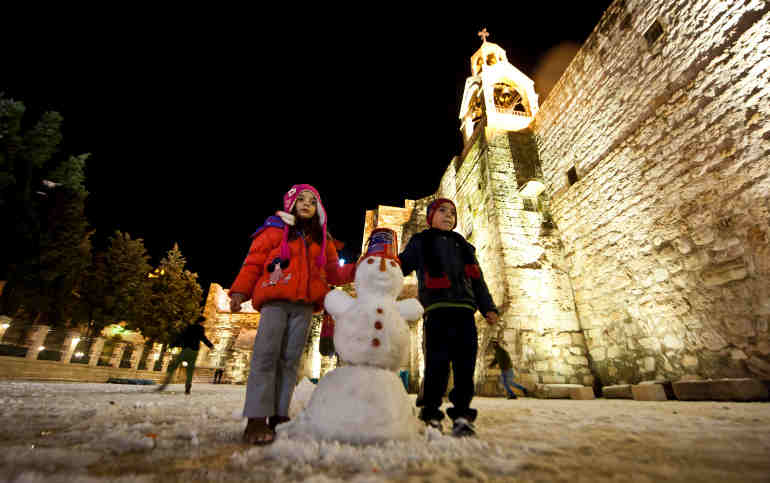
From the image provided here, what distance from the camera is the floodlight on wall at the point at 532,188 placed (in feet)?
24.4

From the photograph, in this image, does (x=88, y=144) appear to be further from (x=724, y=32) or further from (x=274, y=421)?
(x=724, y=32)

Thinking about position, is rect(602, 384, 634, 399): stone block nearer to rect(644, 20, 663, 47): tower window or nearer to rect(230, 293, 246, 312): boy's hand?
rect(230, 293, 246, 312): boy's hand

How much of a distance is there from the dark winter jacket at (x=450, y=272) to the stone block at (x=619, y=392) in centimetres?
409

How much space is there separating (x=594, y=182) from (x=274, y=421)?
703 cm

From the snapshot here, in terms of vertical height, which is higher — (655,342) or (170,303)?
(170,303)

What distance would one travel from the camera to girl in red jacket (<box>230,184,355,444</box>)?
1683mm

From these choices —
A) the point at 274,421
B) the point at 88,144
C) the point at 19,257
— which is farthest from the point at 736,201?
the point at 88,144

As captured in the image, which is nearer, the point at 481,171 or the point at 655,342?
the point at 655,342

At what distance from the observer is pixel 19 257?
36.9 ft

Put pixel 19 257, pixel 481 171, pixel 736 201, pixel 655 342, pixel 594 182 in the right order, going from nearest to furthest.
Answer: pixel 736 201 < pixel 655 342 < pixel 594 182 < pixel 481 171 < pixel 19 257

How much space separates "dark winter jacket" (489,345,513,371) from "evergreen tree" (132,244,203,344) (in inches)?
693

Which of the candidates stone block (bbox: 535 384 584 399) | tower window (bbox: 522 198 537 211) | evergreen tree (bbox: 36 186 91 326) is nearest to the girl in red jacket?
stone block (bbox: 535 384 584 399)

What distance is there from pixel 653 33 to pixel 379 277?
7040 mm

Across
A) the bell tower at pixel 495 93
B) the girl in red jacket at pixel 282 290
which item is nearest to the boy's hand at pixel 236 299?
the girl in red jacket at pixel 282 290
